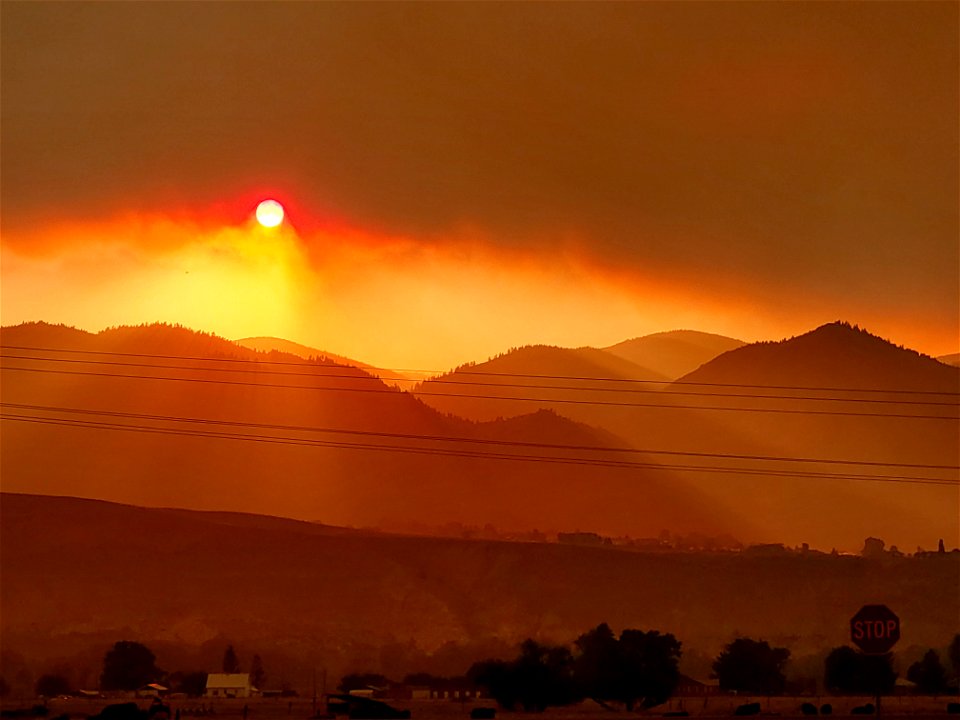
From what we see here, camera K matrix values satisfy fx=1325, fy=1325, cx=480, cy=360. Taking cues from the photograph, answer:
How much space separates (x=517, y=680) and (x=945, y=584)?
104 meters

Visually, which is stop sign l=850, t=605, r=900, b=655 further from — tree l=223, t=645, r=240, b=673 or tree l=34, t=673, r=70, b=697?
tree l=223, t=645, r=240, b=673

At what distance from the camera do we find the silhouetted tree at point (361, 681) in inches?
5630

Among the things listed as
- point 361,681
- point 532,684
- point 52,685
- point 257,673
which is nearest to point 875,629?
point 532,684

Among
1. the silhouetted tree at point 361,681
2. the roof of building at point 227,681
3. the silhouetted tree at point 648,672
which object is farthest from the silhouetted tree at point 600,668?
the roof of building at point 227,681

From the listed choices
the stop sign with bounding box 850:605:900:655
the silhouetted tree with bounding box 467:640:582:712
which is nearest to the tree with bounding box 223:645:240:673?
the silhouetted tree with bounding box 467:640:582:712

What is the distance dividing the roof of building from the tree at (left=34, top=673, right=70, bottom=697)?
1522 cm

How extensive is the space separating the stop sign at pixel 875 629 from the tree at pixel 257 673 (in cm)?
10680

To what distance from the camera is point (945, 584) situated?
194 m

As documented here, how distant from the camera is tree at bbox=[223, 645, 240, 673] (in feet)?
520

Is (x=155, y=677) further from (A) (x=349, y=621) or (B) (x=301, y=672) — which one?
(A) (x=349, y=621)

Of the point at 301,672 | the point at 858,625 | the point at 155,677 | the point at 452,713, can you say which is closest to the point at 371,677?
the point at 301,672

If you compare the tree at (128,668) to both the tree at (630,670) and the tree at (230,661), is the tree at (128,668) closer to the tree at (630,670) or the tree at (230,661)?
the tree at (230,661)

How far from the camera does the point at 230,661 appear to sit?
16138cm

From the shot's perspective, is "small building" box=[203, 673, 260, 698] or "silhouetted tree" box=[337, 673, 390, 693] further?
"silhouetted tree" box=[337, 673, 390, 693]
